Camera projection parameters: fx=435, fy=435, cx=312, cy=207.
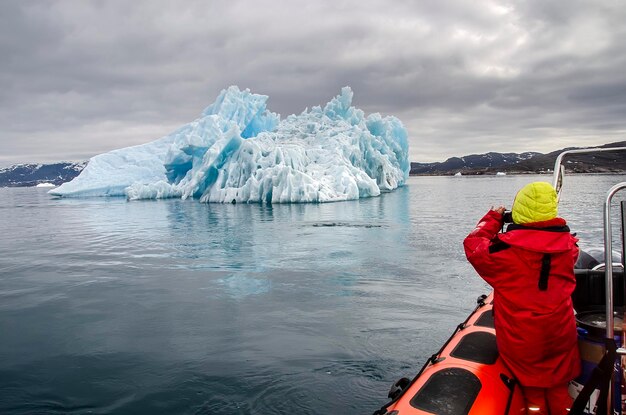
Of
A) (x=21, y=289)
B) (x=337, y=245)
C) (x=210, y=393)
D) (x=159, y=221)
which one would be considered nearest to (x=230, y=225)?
(x=159, y=221)

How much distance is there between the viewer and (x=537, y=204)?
2.54 meters

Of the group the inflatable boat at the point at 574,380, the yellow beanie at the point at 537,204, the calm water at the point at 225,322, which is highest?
the yellow beanie at the point at 537,204

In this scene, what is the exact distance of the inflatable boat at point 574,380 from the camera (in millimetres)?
2307

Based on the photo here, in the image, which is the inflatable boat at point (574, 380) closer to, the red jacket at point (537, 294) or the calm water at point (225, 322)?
the red jacket at point (537, 294)

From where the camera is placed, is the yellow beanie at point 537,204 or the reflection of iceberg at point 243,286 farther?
the reflection of iceberg at point 243,286

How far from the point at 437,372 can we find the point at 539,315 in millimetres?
892

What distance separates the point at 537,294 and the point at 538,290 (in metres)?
0.03

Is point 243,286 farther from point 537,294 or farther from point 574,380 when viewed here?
point 537,294

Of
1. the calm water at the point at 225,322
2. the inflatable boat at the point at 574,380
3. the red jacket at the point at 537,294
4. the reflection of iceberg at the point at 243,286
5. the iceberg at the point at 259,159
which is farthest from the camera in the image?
the iceberg at the point at 259,159

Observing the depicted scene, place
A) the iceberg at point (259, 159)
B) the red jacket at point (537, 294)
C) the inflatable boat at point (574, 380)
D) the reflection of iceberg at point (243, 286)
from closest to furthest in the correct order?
the inflatable boat at point (574, 380)
the red jacket at point (537, 294)
the reflection of iceberg at point (243, 286)
the iceberg at point (259, 159)

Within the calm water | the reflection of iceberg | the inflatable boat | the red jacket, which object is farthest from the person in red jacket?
the reflection of iceberg

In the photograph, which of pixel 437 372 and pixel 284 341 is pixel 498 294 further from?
pixel 284 341

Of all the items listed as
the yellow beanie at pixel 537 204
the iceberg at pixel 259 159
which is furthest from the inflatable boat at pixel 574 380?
the iceberg at pixel 259 159

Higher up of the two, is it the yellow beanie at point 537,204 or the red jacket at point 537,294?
the yellow beanie at point 537,204
